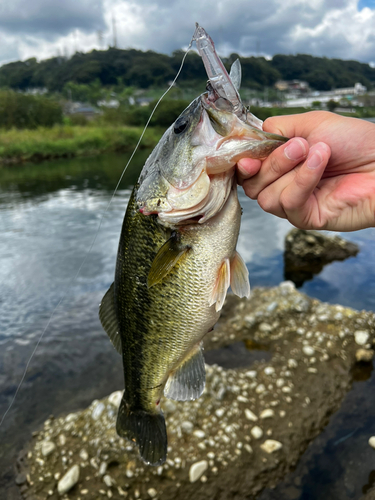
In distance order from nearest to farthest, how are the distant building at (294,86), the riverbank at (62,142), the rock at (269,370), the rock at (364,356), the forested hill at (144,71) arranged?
the rock at (269,370) → the rock at (364,356) → the riverbank at (62,142) → the forested hill at (144,71) → the distant building at (294,86)

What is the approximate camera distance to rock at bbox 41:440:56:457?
10.4ft

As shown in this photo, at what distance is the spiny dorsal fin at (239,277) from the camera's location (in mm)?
1768

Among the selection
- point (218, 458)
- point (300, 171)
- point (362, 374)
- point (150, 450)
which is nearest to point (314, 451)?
point (218, 458)

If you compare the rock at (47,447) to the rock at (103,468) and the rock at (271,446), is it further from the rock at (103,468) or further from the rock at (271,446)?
the rock at (271,446)

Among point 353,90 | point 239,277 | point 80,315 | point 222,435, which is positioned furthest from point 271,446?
point 353,90

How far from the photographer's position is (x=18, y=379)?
4.49 m

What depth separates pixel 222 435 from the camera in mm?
3178

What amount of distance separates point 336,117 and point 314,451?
122 inches

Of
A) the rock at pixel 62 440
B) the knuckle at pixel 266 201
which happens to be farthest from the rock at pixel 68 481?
the knuckle at pixel 266 201

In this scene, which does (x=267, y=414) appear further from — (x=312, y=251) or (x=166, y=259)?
(x=312, y=251)

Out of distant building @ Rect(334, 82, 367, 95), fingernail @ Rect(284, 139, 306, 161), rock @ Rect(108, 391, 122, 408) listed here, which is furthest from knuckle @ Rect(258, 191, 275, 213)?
distant building @ Rect(334, 82, 367, 95)

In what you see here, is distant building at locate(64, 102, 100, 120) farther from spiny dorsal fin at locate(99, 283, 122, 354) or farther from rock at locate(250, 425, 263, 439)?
spiny dorsal fin at locate(99, 283, 122, 354)

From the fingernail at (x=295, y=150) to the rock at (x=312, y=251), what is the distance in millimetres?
6000

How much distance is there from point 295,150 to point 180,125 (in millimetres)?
534
